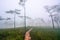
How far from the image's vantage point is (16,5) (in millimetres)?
1347

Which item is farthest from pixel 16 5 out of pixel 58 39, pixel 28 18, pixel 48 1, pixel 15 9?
pixel 58 39

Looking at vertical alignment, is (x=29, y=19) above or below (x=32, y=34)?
above

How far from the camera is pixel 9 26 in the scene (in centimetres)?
132

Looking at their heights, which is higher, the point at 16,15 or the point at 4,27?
the point at 16,15

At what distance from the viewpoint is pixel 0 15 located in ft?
4.36

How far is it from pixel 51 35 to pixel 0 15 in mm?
589

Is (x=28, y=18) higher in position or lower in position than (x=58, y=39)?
higher

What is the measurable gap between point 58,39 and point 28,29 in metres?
0.34

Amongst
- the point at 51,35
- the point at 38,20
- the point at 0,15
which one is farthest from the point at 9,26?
the point at 51,35

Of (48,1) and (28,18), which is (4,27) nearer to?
(28,18)

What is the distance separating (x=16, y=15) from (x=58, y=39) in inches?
20.6

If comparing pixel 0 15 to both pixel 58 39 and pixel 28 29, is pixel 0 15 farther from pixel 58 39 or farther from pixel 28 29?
pixel 58 39

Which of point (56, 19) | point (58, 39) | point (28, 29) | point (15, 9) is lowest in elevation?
point (58, 39)

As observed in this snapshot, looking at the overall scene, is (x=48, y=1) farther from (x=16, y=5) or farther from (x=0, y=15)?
(x=0, y=15)
